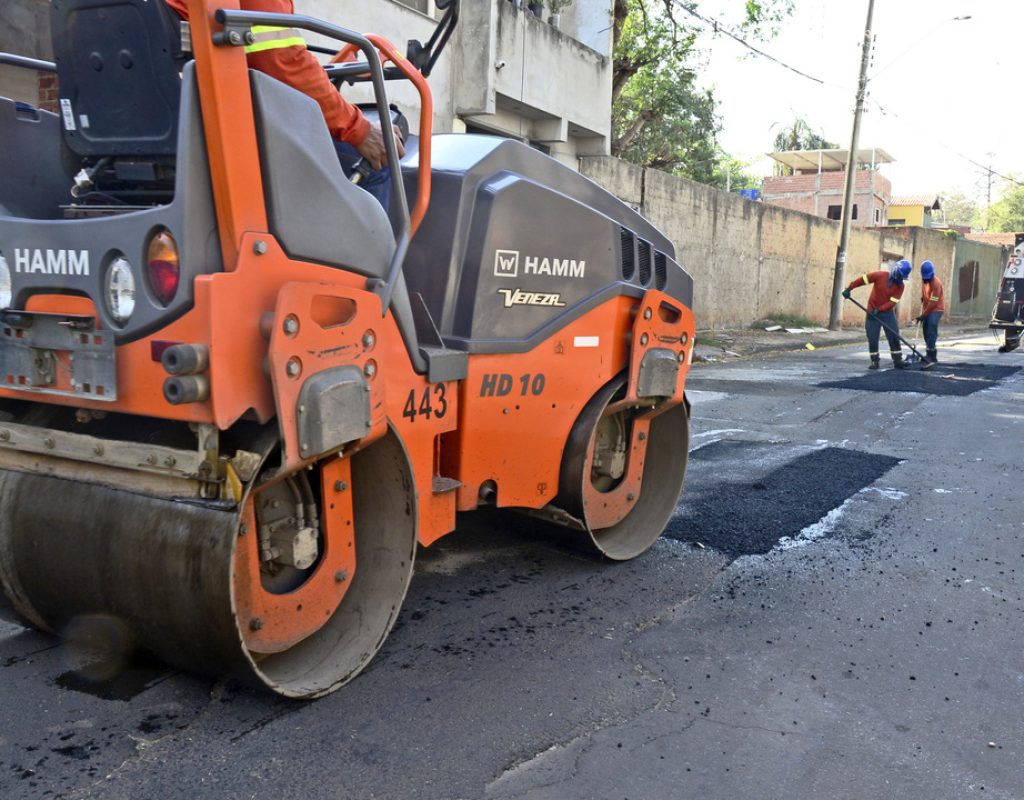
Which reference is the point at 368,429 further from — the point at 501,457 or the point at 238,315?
the point at 501,457

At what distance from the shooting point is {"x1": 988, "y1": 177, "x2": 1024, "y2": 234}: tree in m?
81.6

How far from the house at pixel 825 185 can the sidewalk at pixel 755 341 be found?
2565 cm

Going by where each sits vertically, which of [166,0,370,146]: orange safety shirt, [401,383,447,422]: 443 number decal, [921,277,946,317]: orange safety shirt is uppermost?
[166,0,370,146]: orange safety shirt

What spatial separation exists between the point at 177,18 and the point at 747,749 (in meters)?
2.61

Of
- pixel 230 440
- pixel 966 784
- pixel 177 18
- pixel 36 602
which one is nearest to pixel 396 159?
pixel 177 18

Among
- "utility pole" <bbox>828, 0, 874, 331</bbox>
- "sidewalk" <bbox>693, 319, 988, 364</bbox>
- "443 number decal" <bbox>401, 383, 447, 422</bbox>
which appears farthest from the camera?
"utility pole" <bbox>828, 0, 874, 331</bbox>

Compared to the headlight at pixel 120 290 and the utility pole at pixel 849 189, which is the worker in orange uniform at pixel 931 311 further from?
the headlight at pixel 120 290

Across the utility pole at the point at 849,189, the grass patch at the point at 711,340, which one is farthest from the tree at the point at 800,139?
the grass patch at the point at 711,340

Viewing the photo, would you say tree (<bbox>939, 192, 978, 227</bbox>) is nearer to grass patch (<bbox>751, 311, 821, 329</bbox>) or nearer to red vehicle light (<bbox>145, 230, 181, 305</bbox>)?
grass patch (<bbox>751, 311, 821, 329</bbox>)

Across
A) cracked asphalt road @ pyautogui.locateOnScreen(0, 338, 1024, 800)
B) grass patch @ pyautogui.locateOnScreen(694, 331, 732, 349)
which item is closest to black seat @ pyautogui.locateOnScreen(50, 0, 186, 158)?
cracked asphalt road @ pyautogui.locateOnScreen(0, 338, 1024, 800)

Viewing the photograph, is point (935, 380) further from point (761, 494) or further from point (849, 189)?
point (849, 189)

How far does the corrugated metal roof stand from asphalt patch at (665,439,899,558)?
42.9m

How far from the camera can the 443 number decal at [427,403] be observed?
3.13 meters

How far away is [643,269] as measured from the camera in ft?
14.6
